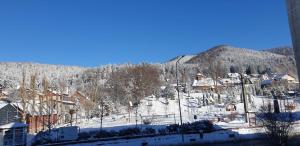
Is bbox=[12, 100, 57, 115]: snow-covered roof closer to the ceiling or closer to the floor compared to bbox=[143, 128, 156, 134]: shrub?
closer to the ceiling

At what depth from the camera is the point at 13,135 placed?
35.4 meters

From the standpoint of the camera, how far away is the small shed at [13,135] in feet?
114

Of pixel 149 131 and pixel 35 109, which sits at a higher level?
pixel 35 109

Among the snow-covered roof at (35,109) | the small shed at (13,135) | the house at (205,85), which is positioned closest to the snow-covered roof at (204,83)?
the house at (205,85)

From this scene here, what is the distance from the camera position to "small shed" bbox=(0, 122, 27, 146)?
1371 inches

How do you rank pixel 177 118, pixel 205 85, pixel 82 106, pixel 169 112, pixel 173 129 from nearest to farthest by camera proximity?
pixel 173 129 → pixel 177 118 → pixel 169 112 → pixel 82 106 → pixel 205 85

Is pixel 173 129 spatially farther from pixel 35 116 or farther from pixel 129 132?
pixel 35 116

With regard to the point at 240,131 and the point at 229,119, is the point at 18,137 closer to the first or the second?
the point at 240,131

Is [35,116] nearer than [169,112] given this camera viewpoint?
Yes

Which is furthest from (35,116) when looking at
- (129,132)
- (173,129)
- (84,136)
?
(173,129)

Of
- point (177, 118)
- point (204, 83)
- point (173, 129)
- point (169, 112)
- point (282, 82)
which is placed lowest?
point (173, 129)

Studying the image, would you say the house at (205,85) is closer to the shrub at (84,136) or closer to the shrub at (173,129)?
the shrub at (173,129)

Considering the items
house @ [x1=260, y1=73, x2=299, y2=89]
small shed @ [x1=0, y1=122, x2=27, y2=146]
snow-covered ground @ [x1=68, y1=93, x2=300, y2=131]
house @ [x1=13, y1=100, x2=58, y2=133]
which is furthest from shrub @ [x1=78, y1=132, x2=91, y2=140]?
house @ [x1=260, y1=73, x2=299, y2=89]

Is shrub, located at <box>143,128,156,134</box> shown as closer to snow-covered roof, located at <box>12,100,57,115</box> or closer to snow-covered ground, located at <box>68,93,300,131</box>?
snow-covered ground, located at <box>68,93,300,131</box>
